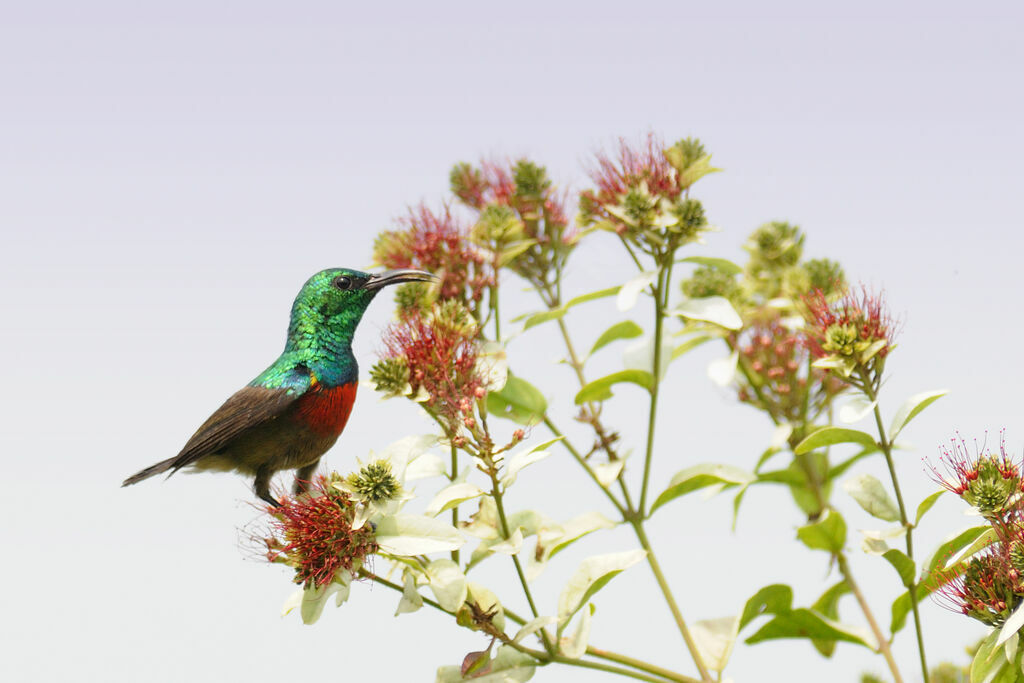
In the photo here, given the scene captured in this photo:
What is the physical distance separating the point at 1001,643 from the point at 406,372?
1180 millimetres

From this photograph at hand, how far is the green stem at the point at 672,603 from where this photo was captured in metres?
2.00

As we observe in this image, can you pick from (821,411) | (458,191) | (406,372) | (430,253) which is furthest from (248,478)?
(821,411)

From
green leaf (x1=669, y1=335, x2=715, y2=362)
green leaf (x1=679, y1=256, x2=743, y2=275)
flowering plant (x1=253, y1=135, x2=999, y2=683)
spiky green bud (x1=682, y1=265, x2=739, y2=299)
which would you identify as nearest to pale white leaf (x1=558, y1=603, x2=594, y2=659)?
flowering plant (x1=253, y1=135, x2=999, y2=683)

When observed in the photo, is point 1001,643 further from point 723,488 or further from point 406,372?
point 406,372

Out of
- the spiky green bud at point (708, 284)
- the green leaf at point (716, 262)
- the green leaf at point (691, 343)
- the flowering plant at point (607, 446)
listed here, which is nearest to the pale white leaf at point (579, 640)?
the flowering plant at point (607, 446)

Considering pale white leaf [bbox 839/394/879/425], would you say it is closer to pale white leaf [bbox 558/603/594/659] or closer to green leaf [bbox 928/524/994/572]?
green leaf [bbox 928/524/994/572]

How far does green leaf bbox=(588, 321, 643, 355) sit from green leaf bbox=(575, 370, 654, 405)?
0.22 metres

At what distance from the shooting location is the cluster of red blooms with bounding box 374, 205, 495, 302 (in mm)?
2275

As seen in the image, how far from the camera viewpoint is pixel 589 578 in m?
1.81

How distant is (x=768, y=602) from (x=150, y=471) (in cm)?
145

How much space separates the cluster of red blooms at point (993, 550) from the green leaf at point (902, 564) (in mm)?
198

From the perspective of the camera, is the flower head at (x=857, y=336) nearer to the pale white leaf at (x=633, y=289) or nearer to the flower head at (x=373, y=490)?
the pale white leaf at (x=633, y=289)

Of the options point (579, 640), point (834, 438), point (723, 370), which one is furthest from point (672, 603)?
point (723, 370)

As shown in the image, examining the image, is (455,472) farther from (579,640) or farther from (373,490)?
(579,640)
